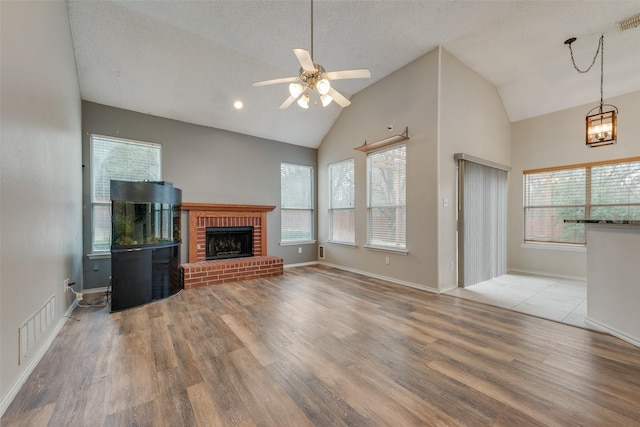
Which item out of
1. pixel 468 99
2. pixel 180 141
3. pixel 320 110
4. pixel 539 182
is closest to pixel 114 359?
pixel 180 141

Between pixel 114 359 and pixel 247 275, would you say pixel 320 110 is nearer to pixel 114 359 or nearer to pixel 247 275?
pixel 247 275

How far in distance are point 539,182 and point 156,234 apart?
22.4ft

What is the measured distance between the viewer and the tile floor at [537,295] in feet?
9.66

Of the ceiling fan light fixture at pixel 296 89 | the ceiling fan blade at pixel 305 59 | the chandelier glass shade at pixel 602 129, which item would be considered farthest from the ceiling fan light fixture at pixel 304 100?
the chandelier glass shade at pixel 602 129

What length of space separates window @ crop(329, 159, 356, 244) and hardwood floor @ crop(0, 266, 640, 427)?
2.54 meters

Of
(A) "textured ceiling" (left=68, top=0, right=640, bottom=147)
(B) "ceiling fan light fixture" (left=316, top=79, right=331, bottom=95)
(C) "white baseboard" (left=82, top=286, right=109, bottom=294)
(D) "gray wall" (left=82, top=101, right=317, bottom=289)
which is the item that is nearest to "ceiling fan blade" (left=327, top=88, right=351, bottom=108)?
(B) "ceiling fan light fixture" (left=316, top=79, right=331, bottom=95)

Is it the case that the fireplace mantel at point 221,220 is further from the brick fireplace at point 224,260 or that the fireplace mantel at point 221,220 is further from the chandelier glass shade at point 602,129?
the chandelier glass shade at point 602,129

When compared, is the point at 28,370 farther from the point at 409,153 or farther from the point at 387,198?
the point at 409,153

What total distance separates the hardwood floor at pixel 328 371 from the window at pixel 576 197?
3008mm

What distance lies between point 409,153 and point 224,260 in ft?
12.4

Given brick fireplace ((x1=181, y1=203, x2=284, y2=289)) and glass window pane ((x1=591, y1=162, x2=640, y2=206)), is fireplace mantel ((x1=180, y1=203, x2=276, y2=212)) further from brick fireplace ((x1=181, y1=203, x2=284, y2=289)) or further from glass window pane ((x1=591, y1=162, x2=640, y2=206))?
glass window pane ((x1=591, y1=162, x2=640, y2=206))

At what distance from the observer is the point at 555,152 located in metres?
4.82

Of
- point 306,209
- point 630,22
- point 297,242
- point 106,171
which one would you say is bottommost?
point 297,242

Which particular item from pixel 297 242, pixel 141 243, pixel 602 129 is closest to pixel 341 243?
pixel 297 242
